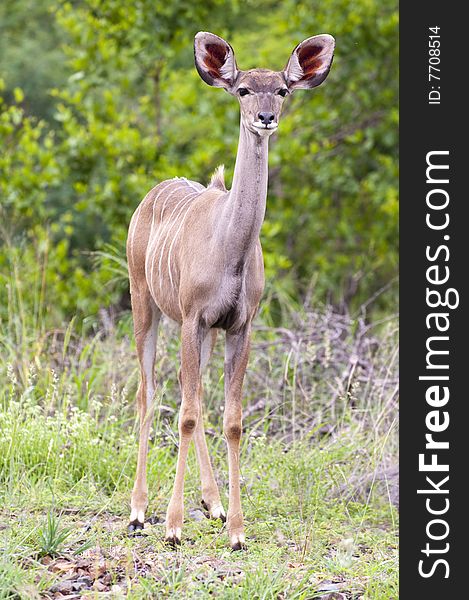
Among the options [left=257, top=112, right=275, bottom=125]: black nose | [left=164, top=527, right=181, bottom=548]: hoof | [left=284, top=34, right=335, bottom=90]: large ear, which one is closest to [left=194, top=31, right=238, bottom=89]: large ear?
[left=284, top=34, right=335, bottom=90]: large ear

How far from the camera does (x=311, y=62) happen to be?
192 inches

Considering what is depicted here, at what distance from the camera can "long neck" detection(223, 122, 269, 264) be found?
4.58m

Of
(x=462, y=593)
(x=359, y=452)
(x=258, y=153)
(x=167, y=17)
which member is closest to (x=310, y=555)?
(x=462, y=593)

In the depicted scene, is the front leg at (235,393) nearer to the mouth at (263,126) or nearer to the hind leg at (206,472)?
the hind leg at (206,472)

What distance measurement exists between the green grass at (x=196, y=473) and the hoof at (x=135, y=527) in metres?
0.05

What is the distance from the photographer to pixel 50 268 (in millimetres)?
9195

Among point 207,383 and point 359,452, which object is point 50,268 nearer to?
point 207,383

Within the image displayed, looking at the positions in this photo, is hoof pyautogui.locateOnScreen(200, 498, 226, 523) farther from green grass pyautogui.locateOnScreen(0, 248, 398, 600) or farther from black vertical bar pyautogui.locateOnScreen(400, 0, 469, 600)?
black vertical bar pyautogui.locateOnScreen(400, 0, 469, 600)

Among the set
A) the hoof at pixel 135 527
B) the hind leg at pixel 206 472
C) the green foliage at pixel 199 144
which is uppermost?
the green foliage at pixel 199 144

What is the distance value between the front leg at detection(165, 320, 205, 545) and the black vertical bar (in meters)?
0.91

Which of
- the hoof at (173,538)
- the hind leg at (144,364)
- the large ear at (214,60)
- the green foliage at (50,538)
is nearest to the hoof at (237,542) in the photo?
the hoof at (173,538)

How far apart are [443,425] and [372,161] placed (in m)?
7.53

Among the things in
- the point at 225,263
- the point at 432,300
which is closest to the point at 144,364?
the point at 225,263

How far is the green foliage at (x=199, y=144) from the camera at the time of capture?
370 inches
